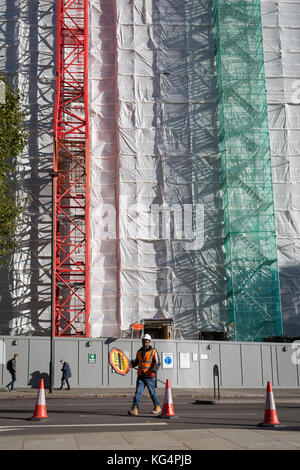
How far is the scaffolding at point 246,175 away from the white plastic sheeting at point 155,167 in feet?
3.15

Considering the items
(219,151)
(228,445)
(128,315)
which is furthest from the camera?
(219,151)

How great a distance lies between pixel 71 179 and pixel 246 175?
9853mm

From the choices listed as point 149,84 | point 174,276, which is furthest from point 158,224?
point 149,84

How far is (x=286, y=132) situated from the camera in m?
36.0

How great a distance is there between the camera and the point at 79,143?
3347 cm

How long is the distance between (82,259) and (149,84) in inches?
437

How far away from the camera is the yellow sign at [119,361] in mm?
26625

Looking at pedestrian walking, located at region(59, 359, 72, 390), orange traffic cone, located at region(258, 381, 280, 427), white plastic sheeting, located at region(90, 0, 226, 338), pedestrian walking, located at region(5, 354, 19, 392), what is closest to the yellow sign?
pedestrian walking, located at region(59, 359, 72, 390)

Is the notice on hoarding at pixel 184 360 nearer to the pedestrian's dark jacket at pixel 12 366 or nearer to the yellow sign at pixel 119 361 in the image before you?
the yellow sign at pixel 119 361

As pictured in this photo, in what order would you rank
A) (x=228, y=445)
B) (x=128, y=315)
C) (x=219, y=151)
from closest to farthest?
(x=228, y=445) < (x=128, y=315) < (x=219, y=151)

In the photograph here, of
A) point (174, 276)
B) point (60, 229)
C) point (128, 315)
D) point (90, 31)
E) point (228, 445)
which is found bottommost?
point (228, 445)

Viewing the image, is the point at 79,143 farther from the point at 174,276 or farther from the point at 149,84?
the point at 174,276

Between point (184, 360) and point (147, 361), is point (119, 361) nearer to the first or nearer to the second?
point (184, 360)

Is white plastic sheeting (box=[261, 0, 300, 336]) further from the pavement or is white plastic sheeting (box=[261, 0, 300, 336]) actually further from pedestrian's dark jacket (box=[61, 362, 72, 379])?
the pavement
